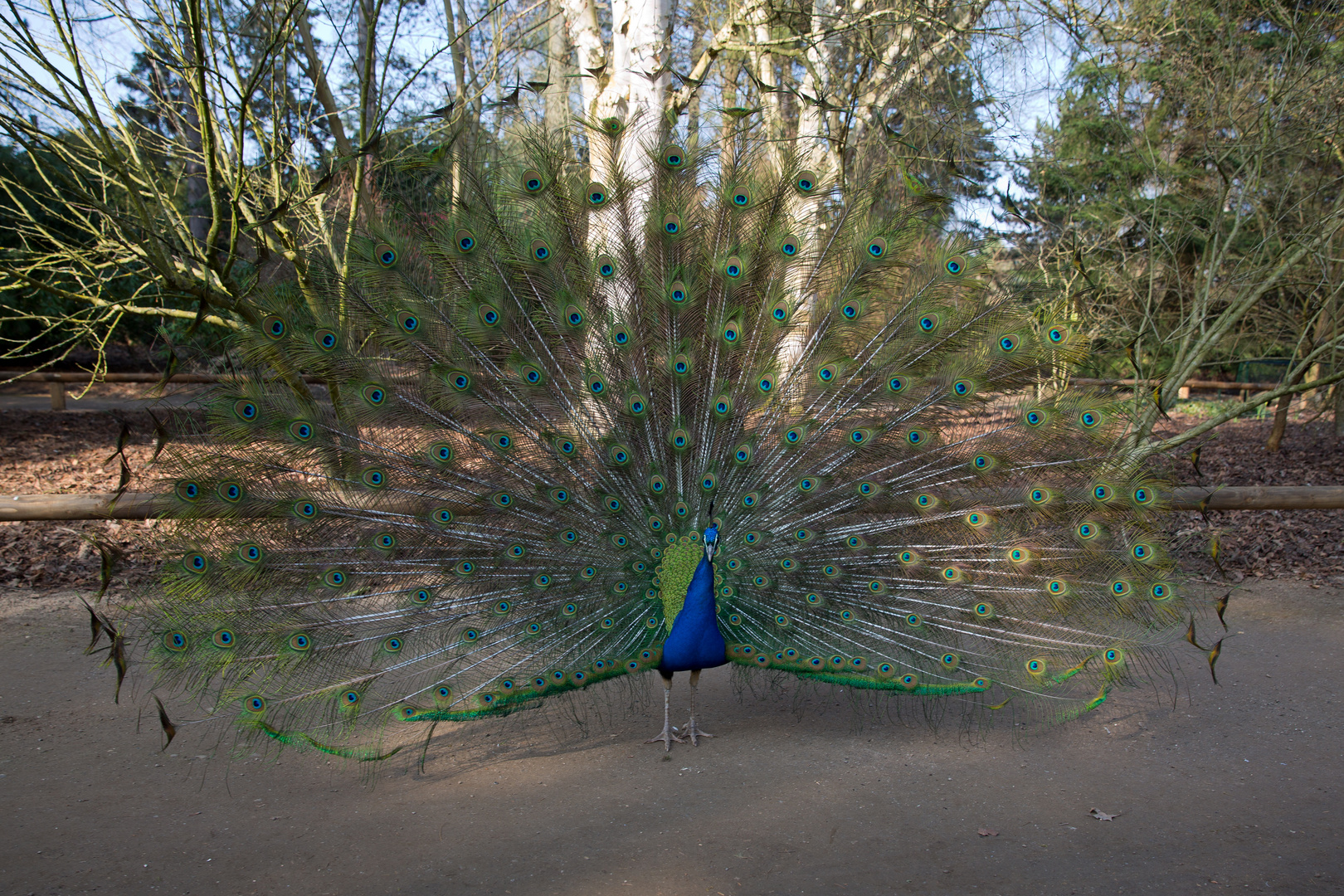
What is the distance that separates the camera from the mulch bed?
6.84m

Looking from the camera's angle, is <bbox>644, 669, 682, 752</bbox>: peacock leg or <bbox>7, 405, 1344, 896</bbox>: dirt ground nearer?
<bbox>7, 405, 1344, 896</bbox>: dirt ground

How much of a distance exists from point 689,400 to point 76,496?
3.83 meters

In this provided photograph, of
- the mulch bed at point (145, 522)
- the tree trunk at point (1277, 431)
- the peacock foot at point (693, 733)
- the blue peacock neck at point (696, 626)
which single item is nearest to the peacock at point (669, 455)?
the blue peacock neck at point (696, 626)

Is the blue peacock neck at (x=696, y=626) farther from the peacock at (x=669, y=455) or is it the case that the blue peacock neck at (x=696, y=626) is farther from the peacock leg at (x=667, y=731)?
the peacock leg at (x=667, y=731)

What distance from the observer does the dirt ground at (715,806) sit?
3.22 metres

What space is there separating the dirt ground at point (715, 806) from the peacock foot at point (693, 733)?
0.06 metres

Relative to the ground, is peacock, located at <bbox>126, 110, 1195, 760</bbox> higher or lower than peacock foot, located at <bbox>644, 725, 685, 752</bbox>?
higher

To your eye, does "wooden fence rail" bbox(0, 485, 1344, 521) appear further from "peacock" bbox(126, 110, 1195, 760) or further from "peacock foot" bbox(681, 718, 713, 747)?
"peacock foot" bbox(681, 718, 713, 747)

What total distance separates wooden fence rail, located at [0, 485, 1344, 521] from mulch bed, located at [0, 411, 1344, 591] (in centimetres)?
16

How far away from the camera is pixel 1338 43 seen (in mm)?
7594

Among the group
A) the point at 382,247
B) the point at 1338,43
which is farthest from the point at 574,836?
the point at 1338,43

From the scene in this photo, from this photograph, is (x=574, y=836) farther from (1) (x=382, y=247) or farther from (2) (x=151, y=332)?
(2) (x=151, y=332)

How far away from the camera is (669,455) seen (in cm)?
420

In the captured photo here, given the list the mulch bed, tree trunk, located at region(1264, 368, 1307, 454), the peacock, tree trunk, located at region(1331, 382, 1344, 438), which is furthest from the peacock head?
tree trunk, located at region(1331, 382, 1344, 438)
